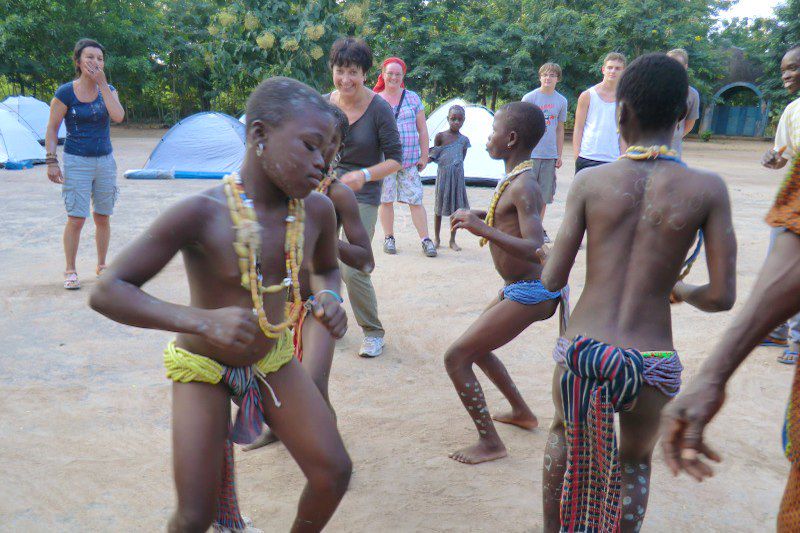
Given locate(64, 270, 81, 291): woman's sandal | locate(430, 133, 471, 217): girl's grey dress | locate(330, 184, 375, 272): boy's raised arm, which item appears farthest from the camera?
locate(430, 133, 471, 217): girl's grey dress

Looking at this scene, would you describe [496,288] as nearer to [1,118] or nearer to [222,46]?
[1,118]

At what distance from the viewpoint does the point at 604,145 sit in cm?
730

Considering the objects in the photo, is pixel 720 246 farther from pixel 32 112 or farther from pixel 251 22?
pixel 32 112

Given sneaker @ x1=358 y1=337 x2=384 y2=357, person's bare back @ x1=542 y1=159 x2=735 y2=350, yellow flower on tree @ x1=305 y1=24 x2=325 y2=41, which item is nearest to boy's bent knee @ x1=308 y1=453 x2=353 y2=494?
person's bare back @ x1=542 y1=159 x2=735 y2=350

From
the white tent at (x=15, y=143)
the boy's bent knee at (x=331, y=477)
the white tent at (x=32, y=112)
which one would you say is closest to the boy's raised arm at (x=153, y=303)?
the boy's bent knee at (x=331, y=477)

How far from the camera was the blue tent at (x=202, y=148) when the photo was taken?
13.8 metres

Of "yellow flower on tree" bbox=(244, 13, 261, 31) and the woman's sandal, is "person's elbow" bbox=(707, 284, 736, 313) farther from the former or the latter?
"yellow flower on tree" bbox=(244, 13, 261, 31)

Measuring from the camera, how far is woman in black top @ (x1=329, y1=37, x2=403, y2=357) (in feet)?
14.5

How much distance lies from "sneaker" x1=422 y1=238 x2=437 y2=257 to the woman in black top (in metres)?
2.88

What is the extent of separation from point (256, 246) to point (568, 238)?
1.07m

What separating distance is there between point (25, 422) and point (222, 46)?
65.5 ft

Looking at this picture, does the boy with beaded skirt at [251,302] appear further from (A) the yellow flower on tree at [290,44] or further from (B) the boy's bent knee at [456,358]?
(A) the yellow flower on tree at [290,44]

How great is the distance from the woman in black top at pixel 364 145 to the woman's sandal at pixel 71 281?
2.83 metres

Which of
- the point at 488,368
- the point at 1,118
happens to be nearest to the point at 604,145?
the point at 488,368
